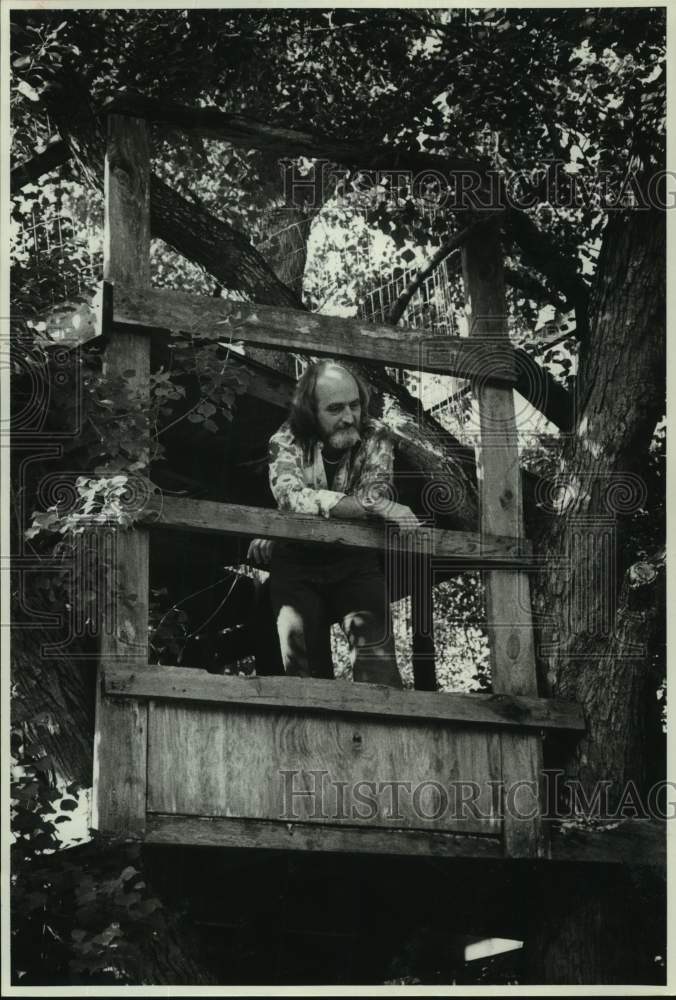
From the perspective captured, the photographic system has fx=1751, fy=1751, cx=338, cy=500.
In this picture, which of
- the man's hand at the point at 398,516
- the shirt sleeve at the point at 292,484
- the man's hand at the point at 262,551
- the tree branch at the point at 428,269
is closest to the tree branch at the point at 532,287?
the tree branch at the point at 428,269

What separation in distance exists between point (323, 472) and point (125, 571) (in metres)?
1.24

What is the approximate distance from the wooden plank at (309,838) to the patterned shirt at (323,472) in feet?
5.02

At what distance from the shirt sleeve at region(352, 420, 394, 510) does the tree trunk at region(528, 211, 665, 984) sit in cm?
110

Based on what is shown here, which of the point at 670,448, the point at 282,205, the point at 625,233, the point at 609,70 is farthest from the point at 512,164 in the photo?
the point at 282,205

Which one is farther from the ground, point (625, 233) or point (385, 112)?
point (385, 112)

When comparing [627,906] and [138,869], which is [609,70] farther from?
[138,869]

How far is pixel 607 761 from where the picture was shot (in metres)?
8.98

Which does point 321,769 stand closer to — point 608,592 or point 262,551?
point 262,551

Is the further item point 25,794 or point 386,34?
point 386,34

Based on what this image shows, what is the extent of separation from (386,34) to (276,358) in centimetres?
222

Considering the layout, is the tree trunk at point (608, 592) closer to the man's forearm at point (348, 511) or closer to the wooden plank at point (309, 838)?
the wooden plank at point (309, 838)

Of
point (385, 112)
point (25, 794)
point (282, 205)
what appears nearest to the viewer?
point (25, 794)

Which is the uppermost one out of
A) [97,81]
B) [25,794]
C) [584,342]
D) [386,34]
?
[386,34]

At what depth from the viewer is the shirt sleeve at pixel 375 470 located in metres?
8.61
